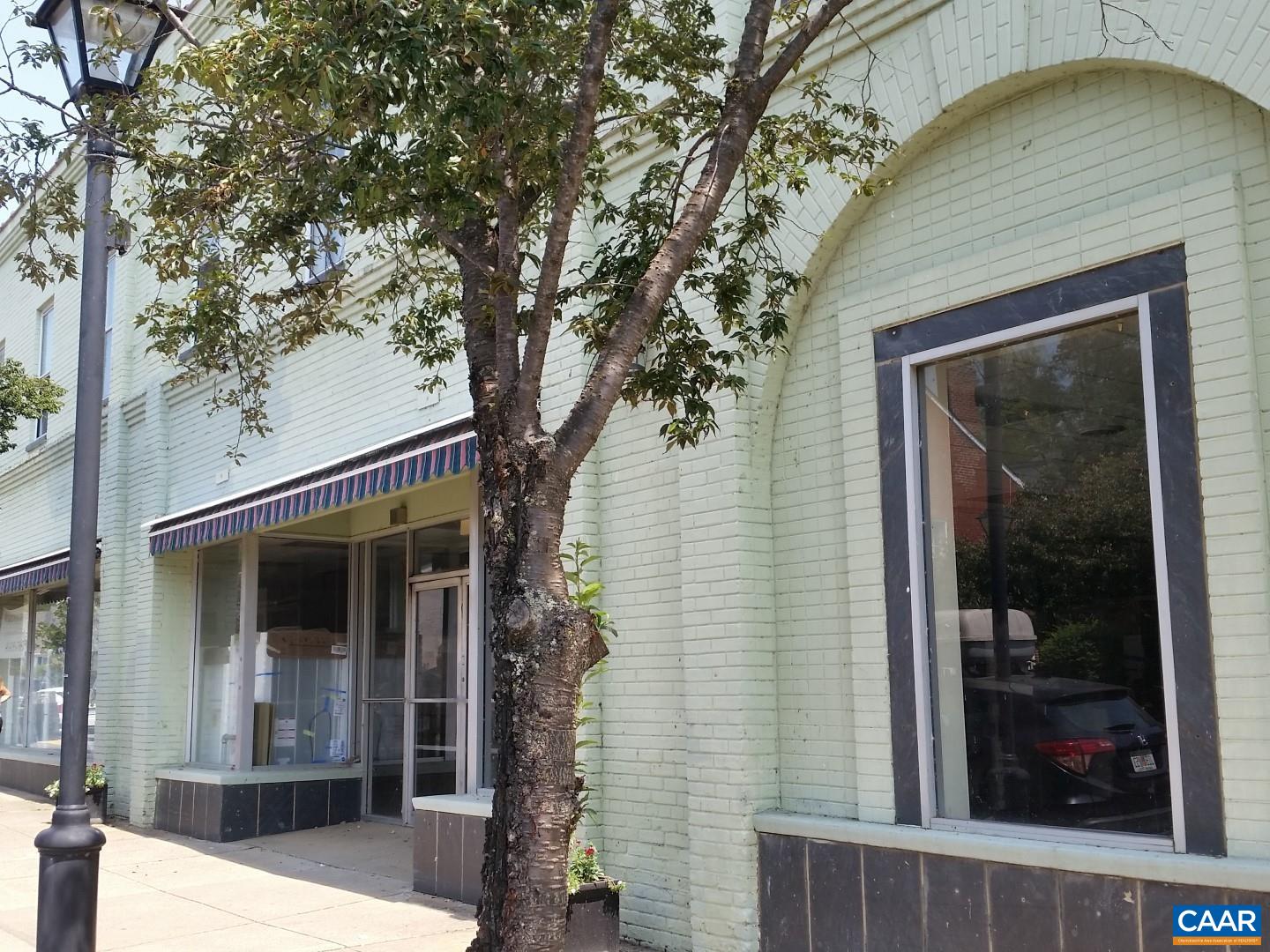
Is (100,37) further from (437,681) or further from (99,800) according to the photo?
(99,800)

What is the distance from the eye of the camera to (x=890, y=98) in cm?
634

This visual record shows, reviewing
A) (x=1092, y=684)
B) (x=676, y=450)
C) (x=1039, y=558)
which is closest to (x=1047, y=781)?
(x=1092, y=684)

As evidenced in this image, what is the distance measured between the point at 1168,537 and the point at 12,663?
1931 cm

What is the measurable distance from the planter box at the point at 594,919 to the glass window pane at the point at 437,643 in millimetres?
4912

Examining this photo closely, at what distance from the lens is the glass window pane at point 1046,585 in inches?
206

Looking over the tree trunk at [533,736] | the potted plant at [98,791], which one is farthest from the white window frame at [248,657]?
the tree trunk at [533,736]

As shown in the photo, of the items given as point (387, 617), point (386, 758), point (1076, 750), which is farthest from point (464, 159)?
point (386, 758)

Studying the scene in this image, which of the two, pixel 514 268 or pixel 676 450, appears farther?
pixel 676 450

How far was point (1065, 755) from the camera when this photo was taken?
5535 mm

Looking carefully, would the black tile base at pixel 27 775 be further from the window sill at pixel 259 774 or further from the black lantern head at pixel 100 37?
the black lantern head at pixel 100 37

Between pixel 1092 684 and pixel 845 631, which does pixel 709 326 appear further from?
pixel 1092 684

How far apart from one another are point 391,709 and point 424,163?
28.1 ft

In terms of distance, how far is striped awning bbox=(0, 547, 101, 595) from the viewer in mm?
15609

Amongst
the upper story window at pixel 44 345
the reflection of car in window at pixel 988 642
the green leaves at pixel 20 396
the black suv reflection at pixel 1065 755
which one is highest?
the upper story window at pixel 44 345
